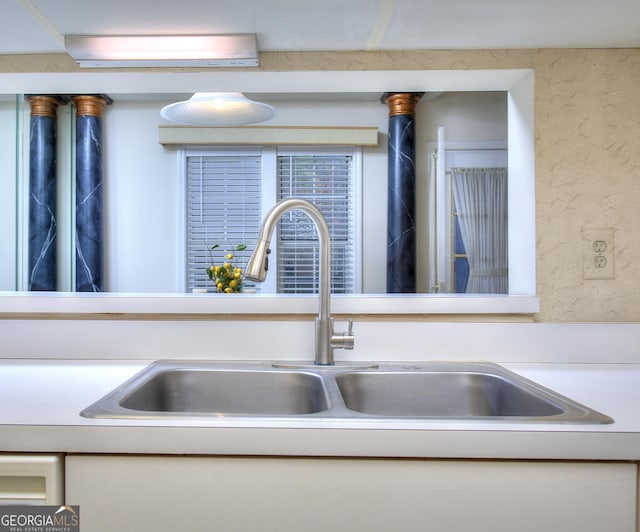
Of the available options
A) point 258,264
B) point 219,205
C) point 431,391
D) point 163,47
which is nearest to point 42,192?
point 219,205

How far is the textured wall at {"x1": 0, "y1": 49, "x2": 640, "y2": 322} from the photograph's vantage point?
46.7 inches

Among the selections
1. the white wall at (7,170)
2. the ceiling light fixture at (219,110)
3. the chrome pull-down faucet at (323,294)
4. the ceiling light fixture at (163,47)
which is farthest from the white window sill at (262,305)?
the white wall at (7,170)

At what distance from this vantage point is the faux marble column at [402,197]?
12.1ft

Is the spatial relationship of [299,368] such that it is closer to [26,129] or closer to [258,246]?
[258,246]

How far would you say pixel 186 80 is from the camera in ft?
4.15

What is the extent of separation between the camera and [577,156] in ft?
3.90

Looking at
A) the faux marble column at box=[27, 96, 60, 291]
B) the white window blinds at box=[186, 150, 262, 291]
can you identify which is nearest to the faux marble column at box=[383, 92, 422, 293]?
the white window blinds at box=[186, 150, 262, 291]

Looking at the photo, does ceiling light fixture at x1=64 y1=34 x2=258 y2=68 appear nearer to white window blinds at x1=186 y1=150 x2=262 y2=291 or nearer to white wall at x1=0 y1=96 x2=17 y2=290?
white wall at x1=0 y1=96 x2=17 y2=290

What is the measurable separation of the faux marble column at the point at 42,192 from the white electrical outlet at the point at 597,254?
3833 mm

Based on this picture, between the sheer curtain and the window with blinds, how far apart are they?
0.94m

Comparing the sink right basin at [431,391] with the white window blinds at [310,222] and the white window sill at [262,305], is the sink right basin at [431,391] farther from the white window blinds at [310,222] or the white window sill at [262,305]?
the white window blinds at [310,222]

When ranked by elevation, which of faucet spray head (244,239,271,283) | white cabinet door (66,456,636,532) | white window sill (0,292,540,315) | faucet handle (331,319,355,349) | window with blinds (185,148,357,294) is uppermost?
window with blinds (185,148,357,294)

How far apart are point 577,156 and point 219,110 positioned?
5.38 feet

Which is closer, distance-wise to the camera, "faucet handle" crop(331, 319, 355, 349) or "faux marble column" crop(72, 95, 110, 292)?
"faucet handle" crop(331, 319, 355, 349)
